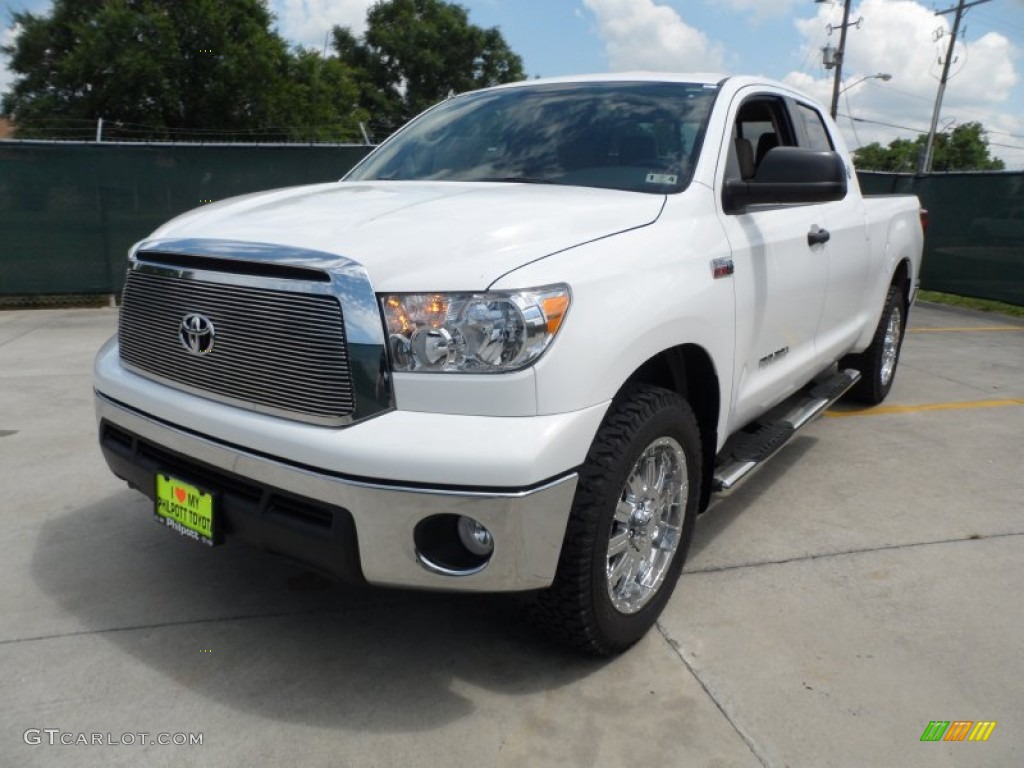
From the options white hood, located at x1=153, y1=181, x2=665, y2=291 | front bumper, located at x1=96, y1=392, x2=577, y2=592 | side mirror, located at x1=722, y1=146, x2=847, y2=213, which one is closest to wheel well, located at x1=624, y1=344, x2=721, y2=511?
white hood, located at x1=153, y1=181, x2=665, y2=291

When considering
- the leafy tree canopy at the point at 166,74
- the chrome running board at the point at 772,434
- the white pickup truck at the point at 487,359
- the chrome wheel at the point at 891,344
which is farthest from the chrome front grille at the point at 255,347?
the leafy tree canopy at the point at 166,74

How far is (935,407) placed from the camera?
239 inches

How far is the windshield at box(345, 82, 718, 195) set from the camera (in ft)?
10.5

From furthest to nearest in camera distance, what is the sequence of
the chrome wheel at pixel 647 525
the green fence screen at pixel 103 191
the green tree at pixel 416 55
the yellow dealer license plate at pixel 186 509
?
1. the green tree at pixel 416 55
2. the green fence screen at pixel 103 191
3. the chrome wheel at pixel 647 525
4. the yellow dealer license plate at pixel 186 509

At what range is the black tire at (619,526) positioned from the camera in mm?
2381

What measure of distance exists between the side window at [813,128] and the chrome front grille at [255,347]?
308 centimetres

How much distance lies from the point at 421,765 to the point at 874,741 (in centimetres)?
127

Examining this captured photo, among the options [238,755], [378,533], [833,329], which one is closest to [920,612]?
[833,329]

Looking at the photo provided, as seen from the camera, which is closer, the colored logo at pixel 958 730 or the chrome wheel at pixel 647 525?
the colored logo at pixel 958 730

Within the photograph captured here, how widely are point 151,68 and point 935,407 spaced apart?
2547 cm

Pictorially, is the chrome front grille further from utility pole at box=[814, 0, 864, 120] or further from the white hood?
utility pole at box=[814, 0, 864, 120]

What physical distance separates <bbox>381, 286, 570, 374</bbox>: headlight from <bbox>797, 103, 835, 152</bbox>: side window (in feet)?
9.14

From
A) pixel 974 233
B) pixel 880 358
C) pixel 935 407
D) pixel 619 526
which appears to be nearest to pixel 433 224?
pixel 619 526

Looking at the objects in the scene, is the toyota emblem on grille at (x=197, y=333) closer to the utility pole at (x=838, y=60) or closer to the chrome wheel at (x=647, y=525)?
the chrome wheel at (x=647, y=525)
